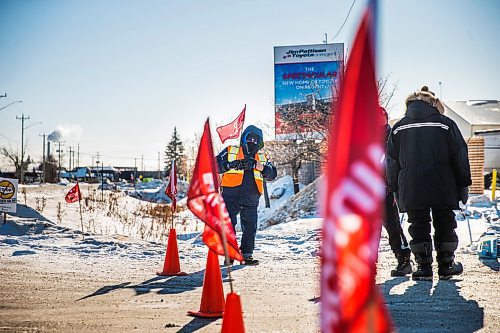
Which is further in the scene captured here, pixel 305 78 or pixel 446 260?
pixel 305 78

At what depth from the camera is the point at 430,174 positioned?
6.77 m

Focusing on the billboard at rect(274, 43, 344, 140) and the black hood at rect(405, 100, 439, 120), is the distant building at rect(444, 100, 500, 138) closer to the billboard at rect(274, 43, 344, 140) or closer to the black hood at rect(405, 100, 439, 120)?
the billboard at rect(274, 43, 344, 140)

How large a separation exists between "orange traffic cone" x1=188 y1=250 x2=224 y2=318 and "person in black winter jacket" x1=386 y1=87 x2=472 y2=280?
251cm

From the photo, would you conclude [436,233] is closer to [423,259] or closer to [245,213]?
[423,259]

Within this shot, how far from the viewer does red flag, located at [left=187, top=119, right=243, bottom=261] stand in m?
4.20

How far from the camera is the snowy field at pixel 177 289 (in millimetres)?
5148

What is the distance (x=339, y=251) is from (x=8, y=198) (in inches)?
472

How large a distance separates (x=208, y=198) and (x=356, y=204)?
2.56 metres

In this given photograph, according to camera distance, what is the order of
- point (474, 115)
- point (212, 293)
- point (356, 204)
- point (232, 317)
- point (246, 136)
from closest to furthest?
1. point (356, 204)
2. point (232, 317)
3. point (212, 293)
4. point (246, 136)
5. point (474, 115)

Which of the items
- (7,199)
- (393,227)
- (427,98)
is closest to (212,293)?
(393,227)

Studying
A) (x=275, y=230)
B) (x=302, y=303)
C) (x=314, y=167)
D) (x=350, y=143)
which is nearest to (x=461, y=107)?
(x=314, y=167)

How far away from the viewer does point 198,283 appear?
7.44 metres

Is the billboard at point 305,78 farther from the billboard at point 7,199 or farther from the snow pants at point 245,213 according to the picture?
the snow pants at point 245,213

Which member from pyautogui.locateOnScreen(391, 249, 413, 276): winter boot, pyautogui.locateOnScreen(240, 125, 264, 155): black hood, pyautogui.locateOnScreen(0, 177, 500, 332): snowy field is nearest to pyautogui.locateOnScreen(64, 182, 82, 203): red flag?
pyautogui.locateOnScreen(0, 177, 500, 332): snowy field
